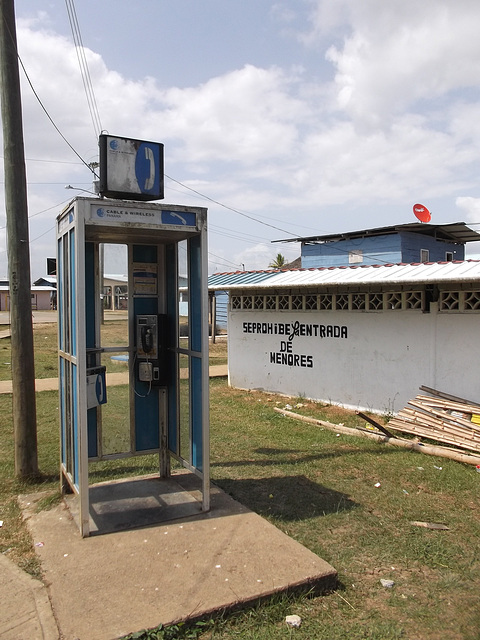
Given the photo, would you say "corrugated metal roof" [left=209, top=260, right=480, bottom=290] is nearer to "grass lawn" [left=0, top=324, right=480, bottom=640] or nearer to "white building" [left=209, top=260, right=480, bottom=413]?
"white building" [left=209, top=260, right=480, bottom=413]

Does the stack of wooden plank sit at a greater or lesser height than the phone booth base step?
greater

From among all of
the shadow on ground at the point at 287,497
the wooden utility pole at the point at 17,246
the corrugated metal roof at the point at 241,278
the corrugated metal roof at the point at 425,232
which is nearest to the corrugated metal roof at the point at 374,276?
the corrugated metal roof at the point at 241,278

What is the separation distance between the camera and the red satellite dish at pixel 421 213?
19.9 meters

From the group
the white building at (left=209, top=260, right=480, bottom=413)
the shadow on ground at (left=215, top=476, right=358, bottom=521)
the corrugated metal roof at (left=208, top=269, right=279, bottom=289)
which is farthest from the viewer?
the corrugated metal roof at (left=208, top=269, right=279, bottom=289)

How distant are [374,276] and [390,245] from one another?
1183 centimetres

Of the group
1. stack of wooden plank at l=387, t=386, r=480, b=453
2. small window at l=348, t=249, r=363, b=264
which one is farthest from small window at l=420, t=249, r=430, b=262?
stack of wooden plank at l=387, t=386, r=480, b=453

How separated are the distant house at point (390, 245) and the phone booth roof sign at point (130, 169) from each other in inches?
615

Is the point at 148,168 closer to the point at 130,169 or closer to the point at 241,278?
the point at 130,169

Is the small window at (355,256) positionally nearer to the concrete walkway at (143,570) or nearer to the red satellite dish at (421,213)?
the red satellite dish at (421,213)

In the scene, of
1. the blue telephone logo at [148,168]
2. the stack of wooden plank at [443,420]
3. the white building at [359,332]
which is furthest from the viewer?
the white building at [359,332]

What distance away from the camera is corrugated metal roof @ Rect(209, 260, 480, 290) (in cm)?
728

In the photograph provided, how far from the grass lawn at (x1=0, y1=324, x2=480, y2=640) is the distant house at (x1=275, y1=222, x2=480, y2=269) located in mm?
12481

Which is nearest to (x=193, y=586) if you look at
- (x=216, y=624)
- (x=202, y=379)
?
(x=216, y=624)

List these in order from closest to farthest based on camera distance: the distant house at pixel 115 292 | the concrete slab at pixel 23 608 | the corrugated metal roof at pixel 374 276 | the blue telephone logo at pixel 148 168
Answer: the concrete slab at pixel 23 608 < the blue telephone logo at pixel 148 168 < the distant house at pixel 115 292 < the corrugated metal roof at pixel 374 276
